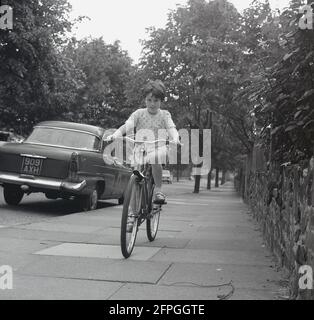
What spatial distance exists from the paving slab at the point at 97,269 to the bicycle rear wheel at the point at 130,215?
0.18 meters

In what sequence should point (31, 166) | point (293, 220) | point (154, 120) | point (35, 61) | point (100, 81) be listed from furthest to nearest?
point (100, 81)
point (35, 61)
point (31, 166)
point (154, 120)
point (293, 220)

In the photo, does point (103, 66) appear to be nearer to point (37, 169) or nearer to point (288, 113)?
point (37, 169)

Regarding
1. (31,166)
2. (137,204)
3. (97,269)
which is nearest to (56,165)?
(31,166)

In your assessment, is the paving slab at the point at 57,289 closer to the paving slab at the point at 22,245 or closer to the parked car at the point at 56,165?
the paving slab at the point at 22,245

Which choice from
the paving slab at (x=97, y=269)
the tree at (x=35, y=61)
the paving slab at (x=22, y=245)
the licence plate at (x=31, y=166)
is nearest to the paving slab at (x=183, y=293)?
the paving slab at (x=97, y=269)


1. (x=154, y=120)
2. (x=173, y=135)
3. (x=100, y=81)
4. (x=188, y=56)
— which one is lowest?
(x=173, y=135)

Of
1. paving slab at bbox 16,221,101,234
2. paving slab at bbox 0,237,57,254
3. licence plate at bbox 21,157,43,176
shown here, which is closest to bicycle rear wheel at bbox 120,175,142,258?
paving slab at bbox 0,237,57,254

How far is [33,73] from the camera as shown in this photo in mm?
19141

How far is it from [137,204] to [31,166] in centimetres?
513

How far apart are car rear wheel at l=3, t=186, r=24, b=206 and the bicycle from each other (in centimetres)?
542

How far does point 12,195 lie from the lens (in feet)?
38.0

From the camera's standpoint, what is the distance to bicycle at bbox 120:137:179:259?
17.7ft

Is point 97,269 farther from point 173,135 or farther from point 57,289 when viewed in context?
point 173,135

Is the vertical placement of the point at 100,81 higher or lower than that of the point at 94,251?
higher
